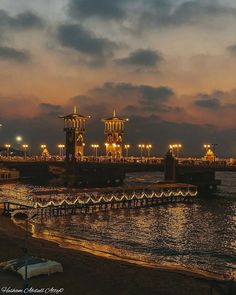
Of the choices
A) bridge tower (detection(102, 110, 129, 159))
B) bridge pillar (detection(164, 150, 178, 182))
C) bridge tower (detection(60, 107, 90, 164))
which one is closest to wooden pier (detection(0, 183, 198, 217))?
bridge pillar (detection(164, 150, 178, 182))

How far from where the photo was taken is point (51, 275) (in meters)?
33.9

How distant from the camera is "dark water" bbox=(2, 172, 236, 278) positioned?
46.4m

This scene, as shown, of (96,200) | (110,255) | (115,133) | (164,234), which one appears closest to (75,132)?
(115,133)

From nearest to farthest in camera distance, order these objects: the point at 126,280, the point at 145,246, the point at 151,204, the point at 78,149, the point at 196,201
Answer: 1. the point at 126,280
2. the point at 145,246
3. the point at 151,204
4. the point at 196,201
5. the point at 78,149

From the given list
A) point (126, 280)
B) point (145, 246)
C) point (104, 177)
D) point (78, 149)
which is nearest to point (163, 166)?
point (104, 177)

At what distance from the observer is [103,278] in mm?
35156

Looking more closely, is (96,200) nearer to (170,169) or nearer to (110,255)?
(110,255)

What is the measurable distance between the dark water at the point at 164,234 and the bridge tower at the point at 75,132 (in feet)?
275

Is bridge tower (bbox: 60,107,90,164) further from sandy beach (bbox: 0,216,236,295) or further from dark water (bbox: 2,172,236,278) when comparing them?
sandy beach (bbox: 0,216,236,295)

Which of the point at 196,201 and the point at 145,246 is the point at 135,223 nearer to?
the point at 145,246

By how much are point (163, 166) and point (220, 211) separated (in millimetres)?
43347

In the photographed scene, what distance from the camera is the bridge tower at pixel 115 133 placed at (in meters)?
179

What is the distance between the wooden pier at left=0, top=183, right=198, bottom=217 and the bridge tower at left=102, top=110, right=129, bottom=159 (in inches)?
3103

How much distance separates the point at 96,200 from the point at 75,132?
293ft
